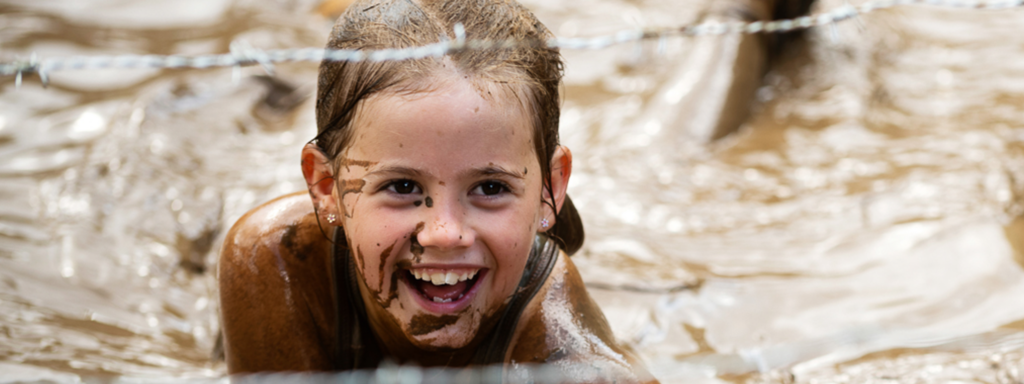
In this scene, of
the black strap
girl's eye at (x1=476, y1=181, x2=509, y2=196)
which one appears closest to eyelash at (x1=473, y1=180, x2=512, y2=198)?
girl's eye at (x1=476, y1=181, x2=509, y2=196)

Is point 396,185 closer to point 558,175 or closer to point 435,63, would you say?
point 435,63

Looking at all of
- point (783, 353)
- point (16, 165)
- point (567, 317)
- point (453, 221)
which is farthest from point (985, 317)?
point (16, 165)

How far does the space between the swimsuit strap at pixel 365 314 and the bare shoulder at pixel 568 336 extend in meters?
0.02

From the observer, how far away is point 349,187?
1685 mm

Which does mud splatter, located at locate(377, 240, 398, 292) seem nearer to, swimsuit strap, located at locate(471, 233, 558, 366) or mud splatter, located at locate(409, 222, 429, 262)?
mud splatter, located at locate(409, 222, 429, 262)

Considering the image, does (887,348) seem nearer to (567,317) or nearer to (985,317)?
(985,317)

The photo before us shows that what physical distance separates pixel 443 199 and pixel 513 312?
47 centimetres

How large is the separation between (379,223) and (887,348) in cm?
177

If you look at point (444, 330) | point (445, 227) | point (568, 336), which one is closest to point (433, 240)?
point (445, 227)

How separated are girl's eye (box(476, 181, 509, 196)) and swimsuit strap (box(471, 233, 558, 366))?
32cm

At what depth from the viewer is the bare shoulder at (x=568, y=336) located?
1.84m

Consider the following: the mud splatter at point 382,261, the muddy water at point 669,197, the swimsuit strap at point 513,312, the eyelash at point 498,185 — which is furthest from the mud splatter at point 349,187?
the muddy water at point 669,197

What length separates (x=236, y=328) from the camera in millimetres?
2064

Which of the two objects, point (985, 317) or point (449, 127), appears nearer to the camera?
point (449, 127)
